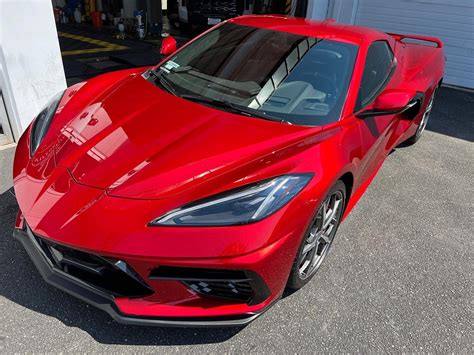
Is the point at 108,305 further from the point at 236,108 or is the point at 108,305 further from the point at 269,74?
the point at 269,74

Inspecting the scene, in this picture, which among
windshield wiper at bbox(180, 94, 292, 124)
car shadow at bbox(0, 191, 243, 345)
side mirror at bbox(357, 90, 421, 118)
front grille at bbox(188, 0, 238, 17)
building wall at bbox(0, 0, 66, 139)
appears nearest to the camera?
car shadow at bbox(0, 191, 243, 345)

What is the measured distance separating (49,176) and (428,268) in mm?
2356

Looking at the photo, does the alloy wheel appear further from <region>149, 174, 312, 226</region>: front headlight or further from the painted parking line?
the painted parking line

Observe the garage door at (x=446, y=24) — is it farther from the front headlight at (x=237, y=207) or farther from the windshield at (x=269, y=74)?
the front headlight at (x=237, y=207)

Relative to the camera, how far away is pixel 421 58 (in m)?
3.82

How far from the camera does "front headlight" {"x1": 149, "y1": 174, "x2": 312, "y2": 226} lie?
1606mm

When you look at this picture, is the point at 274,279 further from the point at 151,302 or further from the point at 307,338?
the point at 151,302

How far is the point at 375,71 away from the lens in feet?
9.32

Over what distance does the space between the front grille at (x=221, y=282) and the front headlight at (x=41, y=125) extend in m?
1.16

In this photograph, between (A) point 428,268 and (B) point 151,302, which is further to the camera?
(A) point 428,268

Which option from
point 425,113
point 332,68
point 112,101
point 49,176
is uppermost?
point 332,68

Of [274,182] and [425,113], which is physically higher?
[274,182]

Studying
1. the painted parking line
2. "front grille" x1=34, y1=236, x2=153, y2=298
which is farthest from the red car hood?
the painted parking line

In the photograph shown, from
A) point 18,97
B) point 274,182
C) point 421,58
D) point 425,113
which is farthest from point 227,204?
point 425,113
